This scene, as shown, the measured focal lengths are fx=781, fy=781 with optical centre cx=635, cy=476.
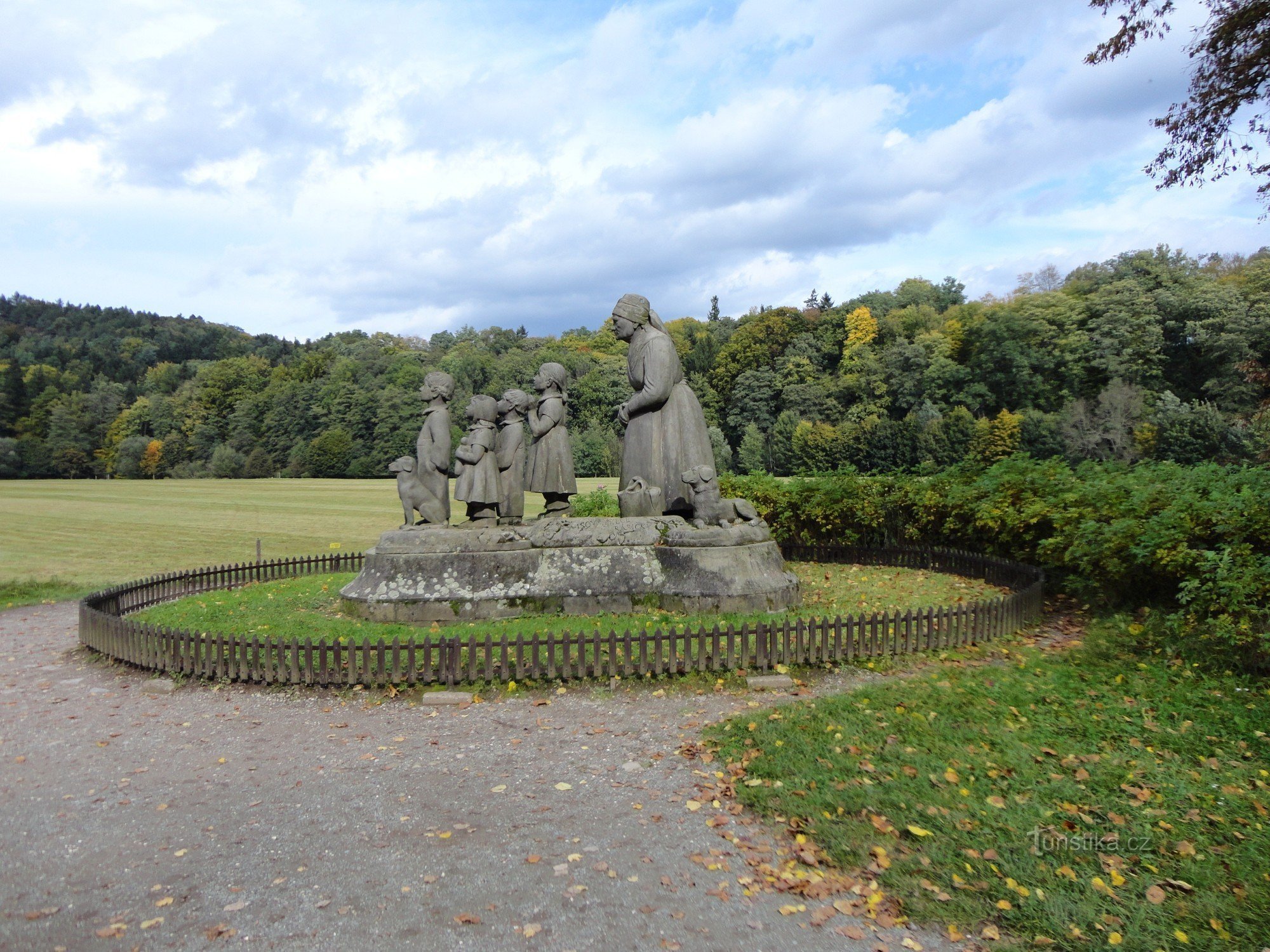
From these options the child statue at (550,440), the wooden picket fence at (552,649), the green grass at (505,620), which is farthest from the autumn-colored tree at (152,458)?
the child statue at (550,440)

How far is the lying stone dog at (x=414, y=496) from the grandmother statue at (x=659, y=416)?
112 inches

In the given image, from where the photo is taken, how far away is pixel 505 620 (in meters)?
10.5

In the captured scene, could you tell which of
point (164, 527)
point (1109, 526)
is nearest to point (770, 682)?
point (1109, 526)

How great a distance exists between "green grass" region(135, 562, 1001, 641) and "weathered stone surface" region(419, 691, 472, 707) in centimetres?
92

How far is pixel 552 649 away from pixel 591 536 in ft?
8.41

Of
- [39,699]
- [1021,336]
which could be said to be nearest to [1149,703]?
[39,699]

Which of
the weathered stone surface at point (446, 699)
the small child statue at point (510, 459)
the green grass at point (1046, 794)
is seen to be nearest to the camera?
the green grass at point (1046, 794)

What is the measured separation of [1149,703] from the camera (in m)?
7.30

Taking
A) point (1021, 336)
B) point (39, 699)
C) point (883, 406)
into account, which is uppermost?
point (1021, 336)

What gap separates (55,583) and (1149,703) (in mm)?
20416

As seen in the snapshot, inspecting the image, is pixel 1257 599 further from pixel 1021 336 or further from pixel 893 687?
pixel 1021 336

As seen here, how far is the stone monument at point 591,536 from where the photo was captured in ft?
34.3

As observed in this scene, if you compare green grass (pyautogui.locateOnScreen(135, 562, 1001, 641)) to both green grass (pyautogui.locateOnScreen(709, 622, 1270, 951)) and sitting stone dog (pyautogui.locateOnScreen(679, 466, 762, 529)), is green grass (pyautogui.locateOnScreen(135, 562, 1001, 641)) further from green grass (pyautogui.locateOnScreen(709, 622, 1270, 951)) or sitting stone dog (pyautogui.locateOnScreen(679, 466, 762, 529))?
green grass (pyautogui.locateOnScreen(709, 622, 1270, 951))

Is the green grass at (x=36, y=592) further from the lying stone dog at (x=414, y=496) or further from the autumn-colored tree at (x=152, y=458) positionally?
the autumn-colored tree at (x=152, y=458)
